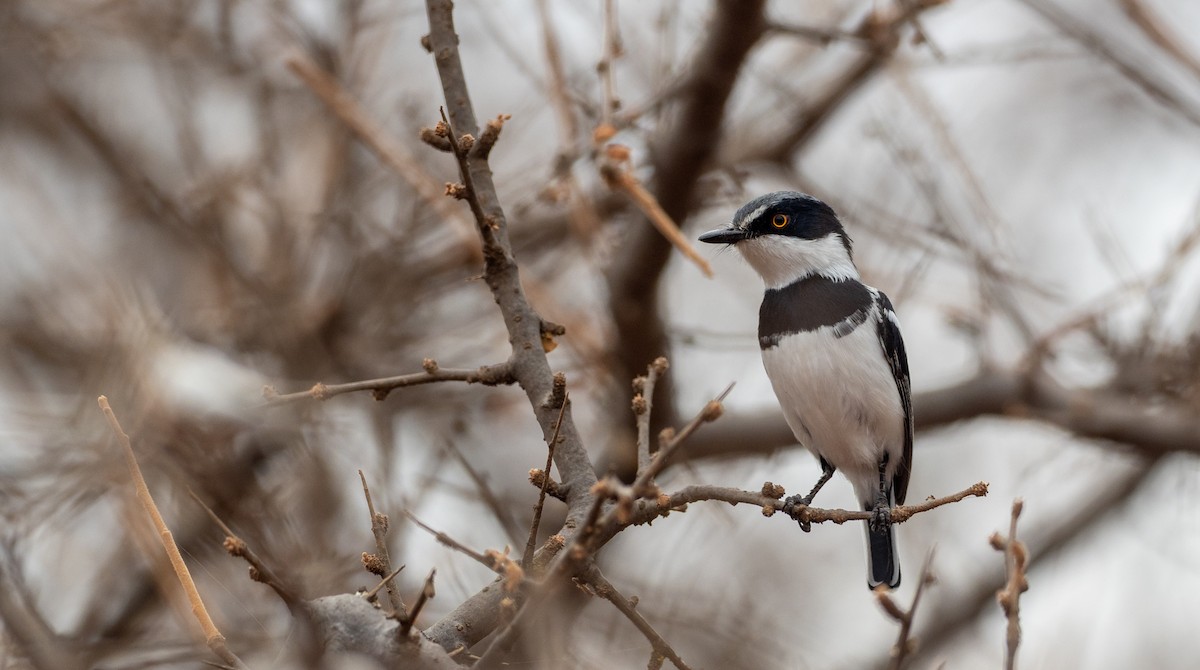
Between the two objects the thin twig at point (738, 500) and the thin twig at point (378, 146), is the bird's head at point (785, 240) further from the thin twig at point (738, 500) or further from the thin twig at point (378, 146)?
the thin twig at point (738, 500)

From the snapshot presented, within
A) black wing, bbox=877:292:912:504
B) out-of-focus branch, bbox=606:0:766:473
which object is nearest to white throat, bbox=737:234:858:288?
black wing, bbox=877:292:912:504

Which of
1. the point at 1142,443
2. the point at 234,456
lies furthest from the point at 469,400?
the point at 1142,443

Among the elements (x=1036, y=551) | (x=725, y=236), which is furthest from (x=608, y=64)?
(x=1036, y=551)

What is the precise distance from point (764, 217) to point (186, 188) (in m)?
3.84

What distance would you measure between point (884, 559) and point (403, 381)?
2.44 meters

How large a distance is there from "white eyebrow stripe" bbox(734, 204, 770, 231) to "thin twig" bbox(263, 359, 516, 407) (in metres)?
1.76

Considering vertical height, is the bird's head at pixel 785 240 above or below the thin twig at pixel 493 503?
above

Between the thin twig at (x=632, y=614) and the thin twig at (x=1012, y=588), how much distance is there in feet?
1.95

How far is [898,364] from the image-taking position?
410cm

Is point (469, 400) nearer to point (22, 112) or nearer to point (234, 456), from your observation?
point (234, 456)

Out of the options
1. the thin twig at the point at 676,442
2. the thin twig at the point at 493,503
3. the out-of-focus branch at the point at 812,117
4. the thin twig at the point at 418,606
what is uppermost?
the out-of-focus branch at the point at 812,117

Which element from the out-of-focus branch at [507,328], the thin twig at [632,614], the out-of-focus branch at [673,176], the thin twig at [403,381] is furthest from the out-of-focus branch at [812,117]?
the thin twig at [632,614]

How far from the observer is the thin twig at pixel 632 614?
6.95ft

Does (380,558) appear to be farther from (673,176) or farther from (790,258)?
(673,176)
